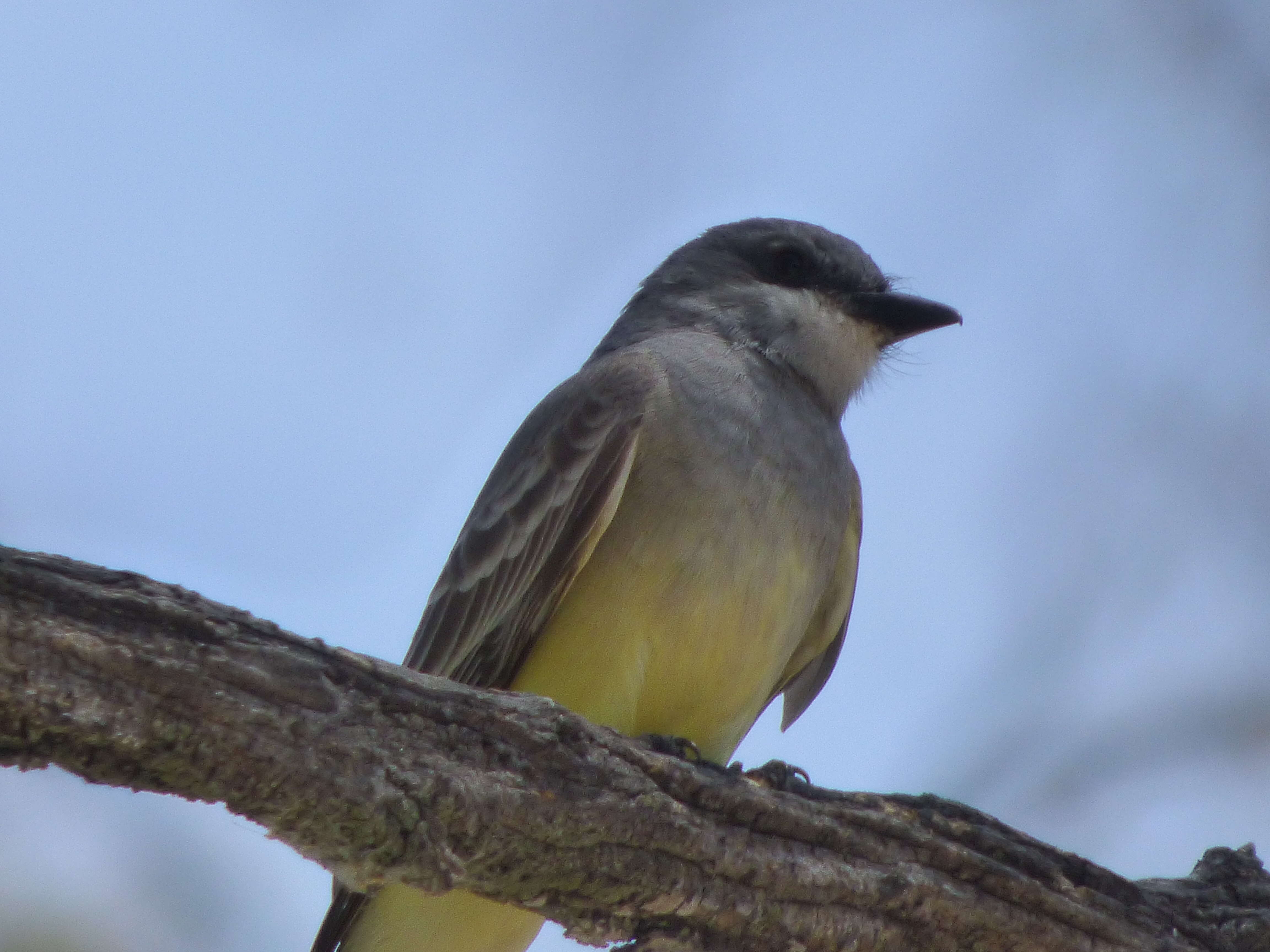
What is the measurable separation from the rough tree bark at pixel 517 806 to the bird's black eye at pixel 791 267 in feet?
9.87

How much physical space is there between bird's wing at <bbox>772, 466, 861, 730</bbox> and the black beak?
0.76 metres

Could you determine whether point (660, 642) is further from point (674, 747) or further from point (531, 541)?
point (531, 541)

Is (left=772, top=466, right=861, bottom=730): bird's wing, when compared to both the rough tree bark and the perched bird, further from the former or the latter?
the rough tree bark

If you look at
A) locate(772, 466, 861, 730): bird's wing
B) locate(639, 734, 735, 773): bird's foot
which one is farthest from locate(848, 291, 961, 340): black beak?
locate(639, 734, 735, 773): bird's foot

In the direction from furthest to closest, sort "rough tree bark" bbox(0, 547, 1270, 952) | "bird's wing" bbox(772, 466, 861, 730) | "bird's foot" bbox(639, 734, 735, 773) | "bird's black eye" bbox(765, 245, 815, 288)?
"bird's black eye" bbox(765, 245, 815, 288) → "bird's wing" bbox(772, 466, 861, 730) → "bird's foot" bbox(639, 734, 735, 773) → "rough tree bark" bbox(0, 547, 1270, 952)

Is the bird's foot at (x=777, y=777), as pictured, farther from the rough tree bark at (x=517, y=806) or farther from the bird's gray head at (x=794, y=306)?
the bird's gray head at (x=794, y=306)

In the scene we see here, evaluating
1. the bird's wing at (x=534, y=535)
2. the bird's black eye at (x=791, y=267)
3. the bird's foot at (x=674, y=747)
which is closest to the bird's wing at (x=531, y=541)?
the bird's wing at (x=534, y=535)

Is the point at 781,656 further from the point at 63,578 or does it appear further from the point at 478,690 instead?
the point at 63,578

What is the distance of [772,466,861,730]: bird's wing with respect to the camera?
20.4 ft

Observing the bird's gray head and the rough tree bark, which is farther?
the bird's gray head

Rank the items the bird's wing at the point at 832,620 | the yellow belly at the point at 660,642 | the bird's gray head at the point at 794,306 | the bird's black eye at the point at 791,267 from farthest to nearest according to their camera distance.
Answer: the bird's black eye at the point at 791,267, the bird's gray head at the point at 794,306, the bird's wing at the point at 832,620, the yellow belly at the point at 660,642

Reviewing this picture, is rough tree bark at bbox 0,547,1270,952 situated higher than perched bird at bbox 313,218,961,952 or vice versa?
perched bird at bbox 313,218,961,952

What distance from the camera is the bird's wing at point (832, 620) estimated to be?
244 inches

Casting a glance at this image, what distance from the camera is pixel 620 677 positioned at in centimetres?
498
